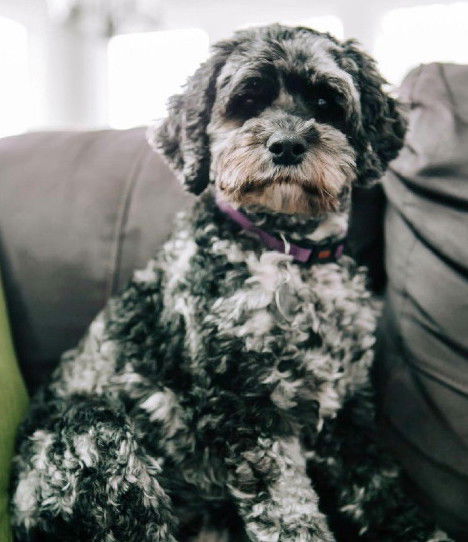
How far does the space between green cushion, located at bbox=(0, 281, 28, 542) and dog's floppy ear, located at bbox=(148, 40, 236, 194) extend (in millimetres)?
712

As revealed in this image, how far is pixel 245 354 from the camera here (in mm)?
1353

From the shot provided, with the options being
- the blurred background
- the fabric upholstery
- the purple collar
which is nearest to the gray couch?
the fabric upholstery

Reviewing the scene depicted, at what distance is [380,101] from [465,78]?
14.6 inches

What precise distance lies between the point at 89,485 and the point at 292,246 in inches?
31.0

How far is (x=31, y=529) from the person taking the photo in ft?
4.42

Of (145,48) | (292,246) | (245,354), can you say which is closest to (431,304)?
(292,246)

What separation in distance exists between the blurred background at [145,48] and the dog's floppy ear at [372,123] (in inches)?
233

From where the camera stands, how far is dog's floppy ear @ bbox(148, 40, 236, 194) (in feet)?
4.97

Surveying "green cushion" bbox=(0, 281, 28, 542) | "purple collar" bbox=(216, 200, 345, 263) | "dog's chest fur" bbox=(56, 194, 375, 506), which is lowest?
"green cushion" bbox=(0, 281, 28, 542)

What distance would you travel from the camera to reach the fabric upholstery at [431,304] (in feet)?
4.83

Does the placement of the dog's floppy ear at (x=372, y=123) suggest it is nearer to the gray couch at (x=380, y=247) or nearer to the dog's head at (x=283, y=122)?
the dog's head at (x=283, y=122)

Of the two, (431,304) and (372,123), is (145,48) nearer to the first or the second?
(372,123)

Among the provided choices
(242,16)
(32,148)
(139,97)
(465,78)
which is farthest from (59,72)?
(465,78)

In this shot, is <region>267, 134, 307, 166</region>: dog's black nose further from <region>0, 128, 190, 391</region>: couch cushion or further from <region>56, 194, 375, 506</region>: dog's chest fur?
<region>0, 128, 190, 391</region>: couch cushion
